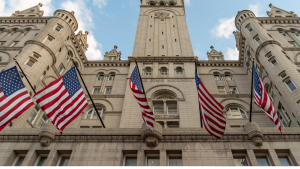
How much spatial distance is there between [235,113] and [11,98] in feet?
81.2

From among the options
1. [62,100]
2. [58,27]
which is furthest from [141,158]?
[58,27]

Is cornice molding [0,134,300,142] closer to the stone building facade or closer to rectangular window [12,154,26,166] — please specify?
the stone building facade

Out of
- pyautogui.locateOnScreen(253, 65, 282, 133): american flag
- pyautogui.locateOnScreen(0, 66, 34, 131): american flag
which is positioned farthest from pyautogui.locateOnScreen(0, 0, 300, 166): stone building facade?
pyautogui.locateOnScreen(0, 66, 34, 131): american flag

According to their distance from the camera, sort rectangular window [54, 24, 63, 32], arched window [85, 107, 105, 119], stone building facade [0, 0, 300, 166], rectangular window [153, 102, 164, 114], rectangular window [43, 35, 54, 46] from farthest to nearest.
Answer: rectangular window [54, 24, 63, 32], rectangular window [43, 35, 54, 46], arched window [85, 107, 105, 119], rectangular window [153, 102, 164, 114], stone building facade [0, 0, 300, 166]

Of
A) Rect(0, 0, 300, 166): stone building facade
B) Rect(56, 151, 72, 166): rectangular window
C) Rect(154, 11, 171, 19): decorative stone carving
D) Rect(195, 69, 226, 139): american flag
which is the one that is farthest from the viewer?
Rect(154, 11, 171, 19): decorative stone carving

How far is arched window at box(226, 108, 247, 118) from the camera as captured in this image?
2873 centimetres

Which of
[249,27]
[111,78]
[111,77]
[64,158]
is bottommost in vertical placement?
[64,158]

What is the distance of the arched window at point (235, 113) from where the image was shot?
1131 inches

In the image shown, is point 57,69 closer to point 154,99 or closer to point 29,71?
point 29,71

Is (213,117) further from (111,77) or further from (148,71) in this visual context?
(111,77)

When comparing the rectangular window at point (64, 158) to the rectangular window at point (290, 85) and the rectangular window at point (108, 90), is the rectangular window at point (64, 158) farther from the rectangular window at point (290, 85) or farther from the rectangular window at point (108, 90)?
the rectangular window at point (290, 85)

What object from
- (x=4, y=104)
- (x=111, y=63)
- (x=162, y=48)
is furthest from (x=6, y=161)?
→ (x=162, y=48)

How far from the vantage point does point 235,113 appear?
29.3m

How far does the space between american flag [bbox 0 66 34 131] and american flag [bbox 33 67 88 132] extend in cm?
134
